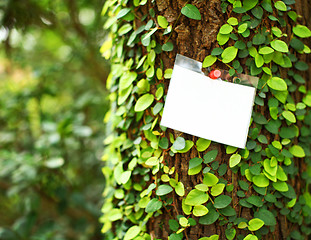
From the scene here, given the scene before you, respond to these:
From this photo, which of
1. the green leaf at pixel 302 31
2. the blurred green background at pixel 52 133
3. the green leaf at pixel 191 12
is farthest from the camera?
the blurred green background at pixel 52 133

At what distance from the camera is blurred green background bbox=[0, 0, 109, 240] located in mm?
1670

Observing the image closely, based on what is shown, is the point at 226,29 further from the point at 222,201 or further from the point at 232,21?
the point at 222,201

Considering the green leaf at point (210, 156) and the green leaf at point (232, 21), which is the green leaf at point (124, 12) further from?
the green leaf at point (210, 156)

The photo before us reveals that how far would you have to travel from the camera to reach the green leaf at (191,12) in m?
0.71

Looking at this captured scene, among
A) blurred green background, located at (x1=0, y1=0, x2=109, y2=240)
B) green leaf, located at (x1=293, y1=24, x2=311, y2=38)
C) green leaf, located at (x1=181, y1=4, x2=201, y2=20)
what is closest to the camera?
green leaf, located at (x1=181, y1=4, x2=201, y2=20)

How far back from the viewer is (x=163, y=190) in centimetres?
76

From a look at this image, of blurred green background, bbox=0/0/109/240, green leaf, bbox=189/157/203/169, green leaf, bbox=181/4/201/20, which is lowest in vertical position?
blurred green background, bbox=0/0/109/240

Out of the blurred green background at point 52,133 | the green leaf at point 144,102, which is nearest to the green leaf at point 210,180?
the green leaf at point 144,102

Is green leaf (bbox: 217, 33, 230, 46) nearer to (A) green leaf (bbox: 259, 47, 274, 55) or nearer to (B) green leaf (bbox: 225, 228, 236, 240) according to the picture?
(A) green leaf (bbox: 259, 47, 274, 55)

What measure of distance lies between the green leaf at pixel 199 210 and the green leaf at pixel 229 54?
0.45 metres

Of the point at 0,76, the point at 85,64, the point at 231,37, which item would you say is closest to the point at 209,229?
the point at 231,37

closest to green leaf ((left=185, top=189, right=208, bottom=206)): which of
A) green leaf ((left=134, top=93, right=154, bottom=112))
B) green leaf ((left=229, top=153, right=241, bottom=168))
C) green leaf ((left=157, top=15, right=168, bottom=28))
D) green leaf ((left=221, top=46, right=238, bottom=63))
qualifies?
green leaf ((left=229, top=153, right=241, bottom=168))

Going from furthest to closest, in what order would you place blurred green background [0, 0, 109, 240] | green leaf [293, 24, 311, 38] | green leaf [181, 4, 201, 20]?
blurred green background [0, 0, 109, 240], green leaf [293, 24, 311, 38], green leaf [181, 4, 201, 20]

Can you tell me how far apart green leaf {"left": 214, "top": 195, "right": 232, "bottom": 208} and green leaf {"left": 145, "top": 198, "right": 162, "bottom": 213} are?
0.18 m
